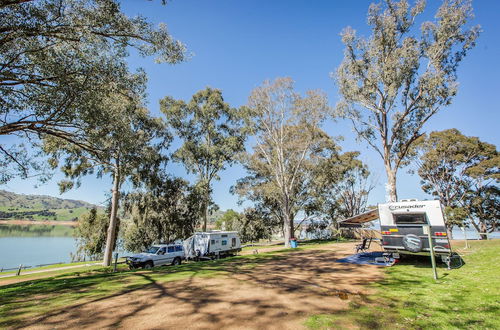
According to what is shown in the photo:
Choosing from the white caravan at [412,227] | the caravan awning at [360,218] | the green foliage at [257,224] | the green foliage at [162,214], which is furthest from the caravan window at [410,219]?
A: the green foliage at [257,224]

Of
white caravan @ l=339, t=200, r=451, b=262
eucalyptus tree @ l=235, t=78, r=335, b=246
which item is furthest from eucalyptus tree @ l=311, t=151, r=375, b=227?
white caravan @ l=339, t=200, r=451, b=262

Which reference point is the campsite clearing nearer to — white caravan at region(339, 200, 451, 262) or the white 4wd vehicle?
white caravan at region(339, 200, 451, 262)

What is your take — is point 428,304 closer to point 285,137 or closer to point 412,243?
point 412,243

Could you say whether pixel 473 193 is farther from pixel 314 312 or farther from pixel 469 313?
pixel 314 312

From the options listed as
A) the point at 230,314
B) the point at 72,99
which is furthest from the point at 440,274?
the point at 72,99

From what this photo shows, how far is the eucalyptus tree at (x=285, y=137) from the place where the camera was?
84.5 ft

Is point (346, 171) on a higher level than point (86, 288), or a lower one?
higher

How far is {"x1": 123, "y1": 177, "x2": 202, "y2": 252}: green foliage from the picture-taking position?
96.3 ft

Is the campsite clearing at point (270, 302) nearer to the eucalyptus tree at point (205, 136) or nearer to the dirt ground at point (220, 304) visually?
the dirt ground at point (220, 304)

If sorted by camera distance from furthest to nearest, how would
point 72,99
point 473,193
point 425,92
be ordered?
1. point 473,193
2. point 425,92
3. point 72,99

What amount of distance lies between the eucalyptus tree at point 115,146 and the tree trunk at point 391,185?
729 inches

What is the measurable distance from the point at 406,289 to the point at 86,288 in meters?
9.94

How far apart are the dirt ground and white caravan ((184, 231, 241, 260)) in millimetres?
12101

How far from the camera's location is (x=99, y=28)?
1027cm
